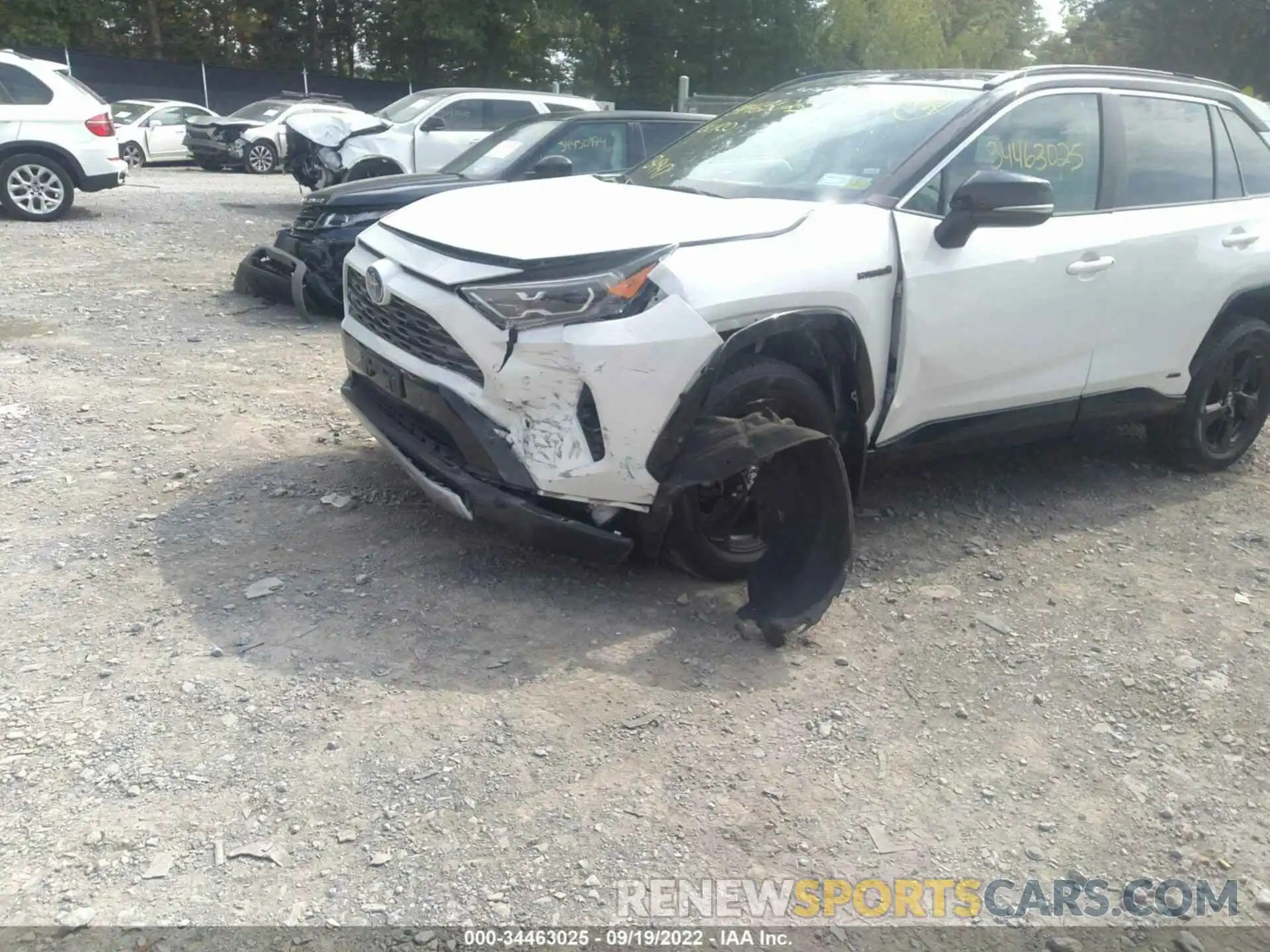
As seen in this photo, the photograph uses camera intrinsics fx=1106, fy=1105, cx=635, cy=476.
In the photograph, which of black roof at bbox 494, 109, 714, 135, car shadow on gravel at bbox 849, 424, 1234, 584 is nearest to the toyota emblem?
car shadow on gravel at bbox 849, 424, 1234, 584

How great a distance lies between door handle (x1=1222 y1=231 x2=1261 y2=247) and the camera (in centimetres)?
504

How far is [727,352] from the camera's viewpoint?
11.6 ft

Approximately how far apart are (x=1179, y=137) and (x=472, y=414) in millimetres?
3644

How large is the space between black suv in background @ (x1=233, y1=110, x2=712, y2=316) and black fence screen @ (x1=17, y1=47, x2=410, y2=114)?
22.8 m

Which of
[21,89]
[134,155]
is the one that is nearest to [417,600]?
[21,89]

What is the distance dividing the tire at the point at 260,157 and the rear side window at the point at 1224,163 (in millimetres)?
20188

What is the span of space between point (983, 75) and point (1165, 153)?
996 mm

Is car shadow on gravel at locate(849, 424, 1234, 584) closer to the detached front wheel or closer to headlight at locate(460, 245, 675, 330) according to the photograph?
headlight at locate(460, 245, 675, 330)

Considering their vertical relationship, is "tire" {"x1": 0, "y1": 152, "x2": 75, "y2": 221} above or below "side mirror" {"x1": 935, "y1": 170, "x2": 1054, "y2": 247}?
below

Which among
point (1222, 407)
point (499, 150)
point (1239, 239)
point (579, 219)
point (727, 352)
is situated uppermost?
point (499, 150)

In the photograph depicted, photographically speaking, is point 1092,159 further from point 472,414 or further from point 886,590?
point 472,414

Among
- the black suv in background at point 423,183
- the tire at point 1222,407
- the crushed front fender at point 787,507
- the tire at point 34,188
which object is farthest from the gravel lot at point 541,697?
the tire at point 34,188

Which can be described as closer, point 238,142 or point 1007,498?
point 1007,498

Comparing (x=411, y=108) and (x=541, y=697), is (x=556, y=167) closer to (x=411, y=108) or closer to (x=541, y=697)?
(x=541, y=697)
